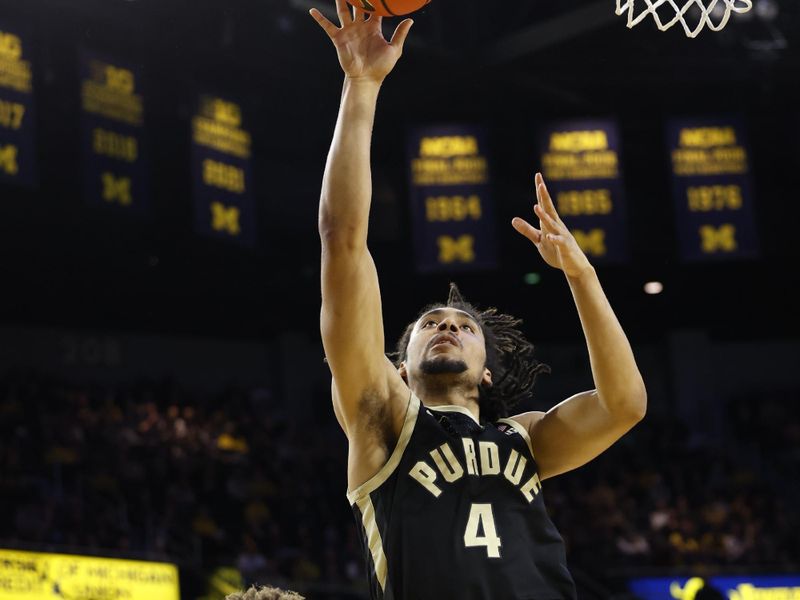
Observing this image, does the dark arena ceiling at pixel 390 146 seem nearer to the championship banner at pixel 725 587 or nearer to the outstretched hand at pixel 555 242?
the championship banner at pixel 725 587

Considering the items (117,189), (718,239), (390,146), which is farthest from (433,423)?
(390,146)

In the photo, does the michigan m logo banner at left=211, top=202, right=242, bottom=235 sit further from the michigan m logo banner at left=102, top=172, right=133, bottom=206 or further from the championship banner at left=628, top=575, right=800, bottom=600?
the championship banner at left=628, top=575, right=800, bottom=600

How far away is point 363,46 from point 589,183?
1022 centimetres

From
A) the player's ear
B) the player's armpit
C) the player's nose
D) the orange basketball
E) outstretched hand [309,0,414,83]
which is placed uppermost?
the orange basketball

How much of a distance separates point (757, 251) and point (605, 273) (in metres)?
4.40

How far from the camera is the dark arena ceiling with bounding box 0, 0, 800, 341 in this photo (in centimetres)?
1329

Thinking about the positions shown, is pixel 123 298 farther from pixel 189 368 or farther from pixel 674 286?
pixel 674 286

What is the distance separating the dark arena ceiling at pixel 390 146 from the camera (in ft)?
43.6

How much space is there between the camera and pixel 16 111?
1003 cm

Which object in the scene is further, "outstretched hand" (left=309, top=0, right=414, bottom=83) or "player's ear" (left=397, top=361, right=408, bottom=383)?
"player's ear" (left=397, top=361, right=408, bottom=383)

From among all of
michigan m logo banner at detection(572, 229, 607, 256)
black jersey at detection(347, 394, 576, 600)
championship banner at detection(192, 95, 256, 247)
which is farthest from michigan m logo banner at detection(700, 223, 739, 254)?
black jersey at detection(347, 394, 576, 600)

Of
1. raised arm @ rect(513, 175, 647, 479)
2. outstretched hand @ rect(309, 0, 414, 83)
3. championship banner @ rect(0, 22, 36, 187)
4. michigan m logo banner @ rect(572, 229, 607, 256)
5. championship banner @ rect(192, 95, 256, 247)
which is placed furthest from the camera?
michigan m logo banner @ rect(572, 229, 607, 256)

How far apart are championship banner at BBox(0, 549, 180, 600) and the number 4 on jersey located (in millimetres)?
6315

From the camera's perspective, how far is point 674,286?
18.3 m
